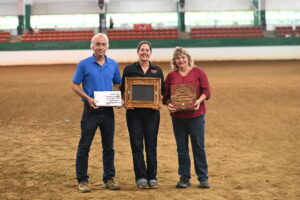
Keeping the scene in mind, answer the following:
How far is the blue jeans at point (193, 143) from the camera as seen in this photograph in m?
6.15

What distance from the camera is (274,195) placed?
19.1 feet

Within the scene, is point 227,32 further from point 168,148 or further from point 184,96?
point 184,96

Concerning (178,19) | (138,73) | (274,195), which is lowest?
(274,195)

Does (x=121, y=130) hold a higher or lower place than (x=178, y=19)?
lower

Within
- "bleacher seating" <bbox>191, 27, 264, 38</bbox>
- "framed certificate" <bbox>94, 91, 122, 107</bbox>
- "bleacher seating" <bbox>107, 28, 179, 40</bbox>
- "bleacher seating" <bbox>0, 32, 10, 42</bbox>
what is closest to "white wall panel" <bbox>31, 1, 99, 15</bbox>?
"bleacher seating" <bbox>107, 28, 179, 40</bbox>

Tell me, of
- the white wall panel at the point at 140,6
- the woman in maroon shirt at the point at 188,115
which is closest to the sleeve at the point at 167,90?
the woman in maroon shirt at the point at 188,115

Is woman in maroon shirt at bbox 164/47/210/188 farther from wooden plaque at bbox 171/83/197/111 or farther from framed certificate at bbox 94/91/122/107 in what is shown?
framed certificate at bbox 94/91/122/107

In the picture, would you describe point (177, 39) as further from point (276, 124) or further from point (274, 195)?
point (274, 195)

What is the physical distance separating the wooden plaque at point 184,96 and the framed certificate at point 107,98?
657mm

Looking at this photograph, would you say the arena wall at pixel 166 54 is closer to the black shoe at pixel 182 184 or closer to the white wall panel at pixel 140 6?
the white wall panel at pixel 140 6

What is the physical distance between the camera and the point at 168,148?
887cm

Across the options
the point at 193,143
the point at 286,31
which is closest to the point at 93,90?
the point at 193,143

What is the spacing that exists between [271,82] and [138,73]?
1316 centimetres

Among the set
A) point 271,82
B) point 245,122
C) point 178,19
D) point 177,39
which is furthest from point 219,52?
point 245,122
